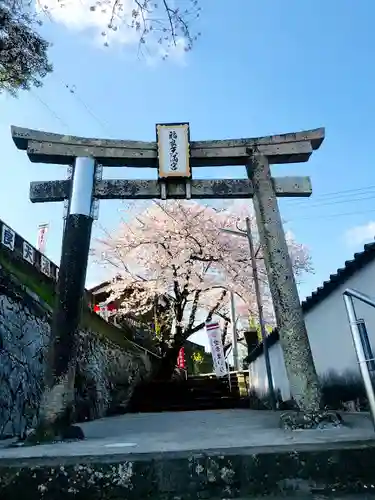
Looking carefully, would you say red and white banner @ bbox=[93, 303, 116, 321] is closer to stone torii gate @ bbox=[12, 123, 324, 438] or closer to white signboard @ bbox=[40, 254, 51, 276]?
white signboard @ bbox=[40, 254, 51, 276]

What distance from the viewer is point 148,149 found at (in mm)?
5984

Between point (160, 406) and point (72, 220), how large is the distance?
11457 mm

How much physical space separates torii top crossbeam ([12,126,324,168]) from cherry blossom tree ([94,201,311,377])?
36.3ft

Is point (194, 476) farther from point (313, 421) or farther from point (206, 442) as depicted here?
point (313, 421)

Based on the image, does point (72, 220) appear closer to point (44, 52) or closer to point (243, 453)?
point (243, 453)

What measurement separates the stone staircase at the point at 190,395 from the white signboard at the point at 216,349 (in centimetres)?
55

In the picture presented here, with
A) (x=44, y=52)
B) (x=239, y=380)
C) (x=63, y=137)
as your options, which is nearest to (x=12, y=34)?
(x=44, y=52)

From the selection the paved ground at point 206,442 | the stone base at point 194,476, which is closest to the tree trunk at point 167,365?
the paved ground at point 206,442

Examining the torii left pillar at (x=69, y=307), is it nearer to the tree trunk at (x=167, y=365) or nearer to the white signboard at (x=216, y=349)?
the white signboard at (x=216, y=349)

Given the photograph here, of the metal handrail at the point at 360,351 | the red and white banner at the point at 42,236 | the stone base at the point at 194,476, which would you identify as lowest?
the stone base at the point at 194,476

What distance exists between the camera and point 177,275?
17516 mm

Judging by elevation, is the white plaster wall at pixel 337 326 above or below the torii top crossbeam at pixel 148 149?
below

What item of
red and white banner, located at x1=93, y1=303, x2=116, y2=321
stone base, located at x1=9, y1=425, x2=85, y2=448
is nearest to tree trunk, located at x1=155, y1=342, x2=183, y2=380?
red and white banner, located at x1=93, y1=303, x2=116, y2=321

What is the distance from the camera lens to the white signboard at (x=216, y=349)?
57.8 feet
